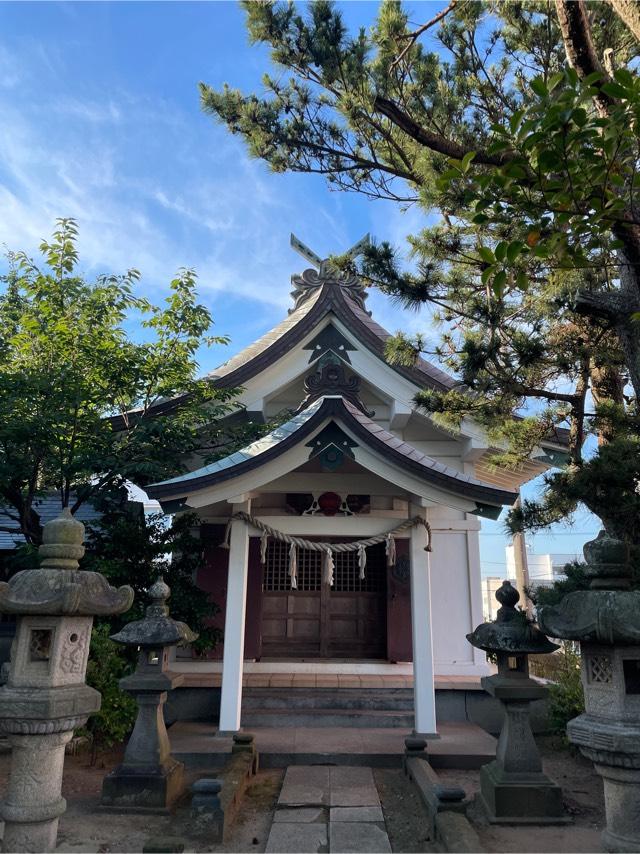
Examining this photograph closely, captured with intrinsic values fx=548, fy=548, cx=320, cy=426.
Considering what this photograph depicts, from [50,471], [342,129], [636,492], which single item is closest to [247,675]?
[50,471]

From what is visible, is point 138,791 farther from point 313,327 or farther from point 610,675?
point 313,327

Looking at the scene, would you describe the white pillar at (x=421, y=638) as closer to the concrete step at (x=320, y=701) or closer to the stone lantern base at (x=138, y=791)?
the concrete step at (x=320, y=701)

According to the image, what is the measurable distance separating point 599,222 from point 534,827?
4.67 m

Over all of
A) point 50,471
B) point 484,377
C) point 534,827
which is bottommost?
point 534,827

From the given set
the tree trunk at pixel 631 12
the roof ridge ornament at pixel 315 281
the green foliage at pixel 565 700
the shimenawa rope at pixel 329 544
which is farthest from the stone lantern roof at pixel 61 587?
the roof ridge ornament at pixel 315 281

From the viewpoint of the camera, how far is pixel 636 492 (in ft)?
15.2

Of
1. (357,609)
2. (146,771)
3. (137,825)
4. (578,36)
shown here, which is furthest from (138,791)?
(578,36)

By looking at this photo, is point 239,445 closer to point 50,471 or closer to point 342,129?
point 50,471

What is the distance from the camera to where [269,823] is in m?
4.66

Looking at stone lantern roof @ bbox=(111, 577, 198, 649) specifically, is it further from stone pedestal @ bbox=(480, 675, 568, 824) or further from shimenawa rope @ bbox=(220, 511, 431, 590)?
stone pedestal @ bbox=(480, 675, 568, 824)

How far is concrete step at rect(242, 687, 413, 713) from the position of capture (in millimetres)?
7504

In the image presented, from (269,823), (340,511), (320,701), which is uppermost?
(340,511)

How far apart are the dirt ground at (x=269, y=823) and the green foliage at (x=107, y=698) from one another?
1.30 feet

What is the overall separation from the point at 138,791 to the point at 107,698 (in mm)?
1373
